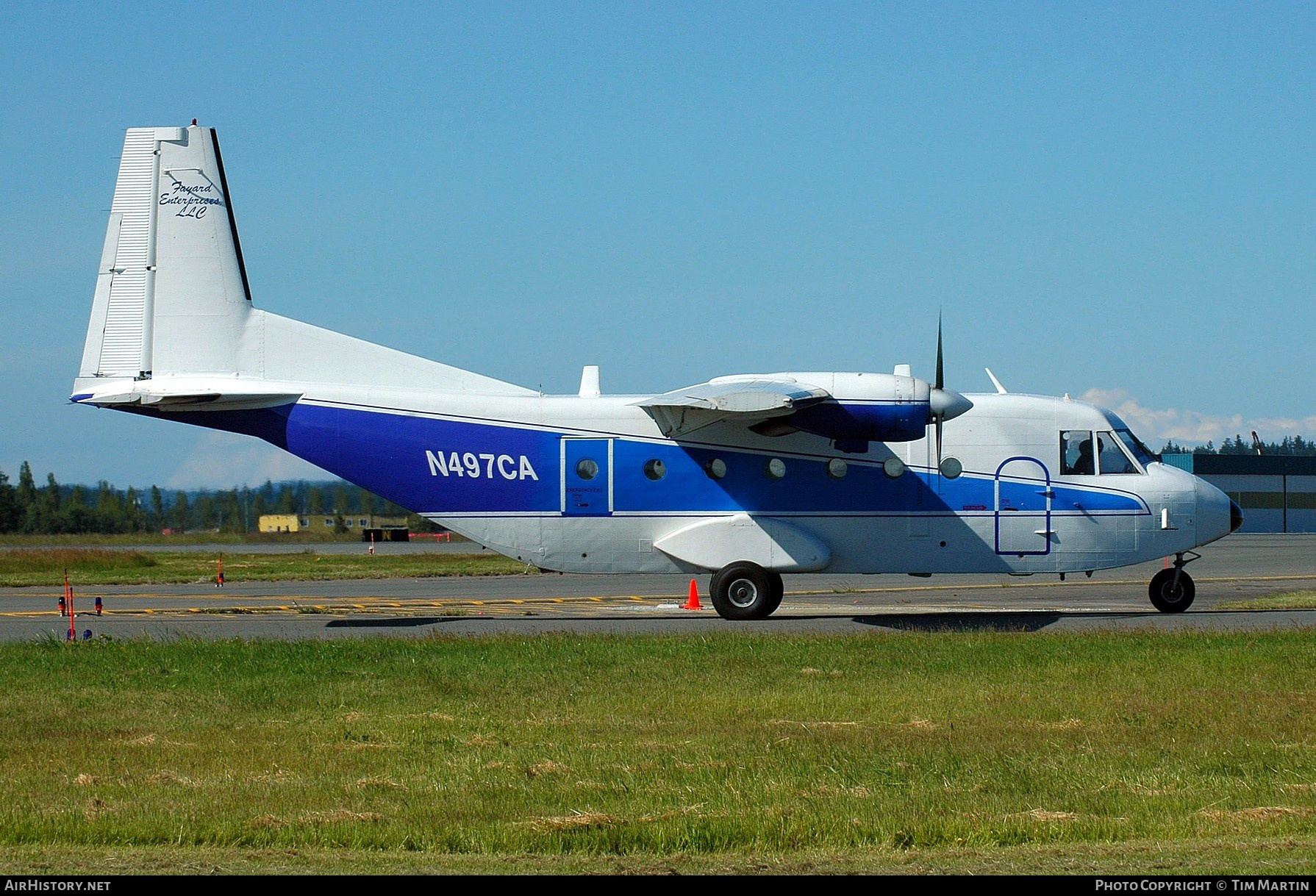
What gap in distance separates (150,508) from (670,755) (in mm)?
124758

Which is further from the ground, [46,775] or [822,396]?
[822,396]

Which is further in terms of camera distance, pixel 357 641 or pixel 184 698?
pixel 357 641

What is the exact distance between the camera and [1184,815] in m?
8.34

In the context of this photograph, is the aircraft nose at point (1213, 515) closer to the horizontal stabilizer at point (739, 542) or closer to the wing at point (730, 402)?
→ the horizontal stabilizer at point (739, 542)

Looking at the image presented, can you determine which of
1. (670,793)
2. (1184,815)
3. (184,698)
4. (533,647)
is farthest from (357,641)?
(1184,815)

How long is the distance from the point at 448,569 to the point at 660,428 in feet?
77.6

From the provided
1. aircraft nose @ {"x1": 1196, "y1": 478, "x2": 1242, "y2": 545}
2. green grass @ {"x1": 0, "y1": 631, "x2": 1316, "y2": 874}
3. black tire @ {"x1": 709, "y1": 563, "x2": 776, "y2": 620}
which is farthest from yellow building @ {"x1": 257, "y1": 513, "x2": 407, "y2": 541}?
green grass @ {"x1": 0, "y1": 631, "x2": 1316, "y2": 874}

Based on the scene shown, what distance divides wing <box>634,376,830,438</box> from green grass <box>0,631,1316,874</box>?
4.02 m

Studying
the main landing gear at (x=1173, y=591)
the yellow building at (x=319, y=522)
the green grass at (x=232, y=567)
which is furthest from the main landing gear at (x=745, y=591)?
the yellow building at (x=319, y=522)

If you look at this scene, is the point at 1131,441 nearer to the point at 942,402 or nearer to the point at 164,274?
the point at 942,402

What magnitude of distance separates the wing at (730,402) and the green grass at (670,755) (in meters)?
4.02

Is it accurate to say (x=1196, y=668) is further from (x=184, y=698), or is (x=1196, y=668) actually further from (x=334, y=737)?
(x=184, y=698)

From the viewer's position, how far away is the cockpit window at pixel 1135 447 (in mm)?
22344

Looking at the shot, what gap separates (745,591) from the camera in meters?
21.6
